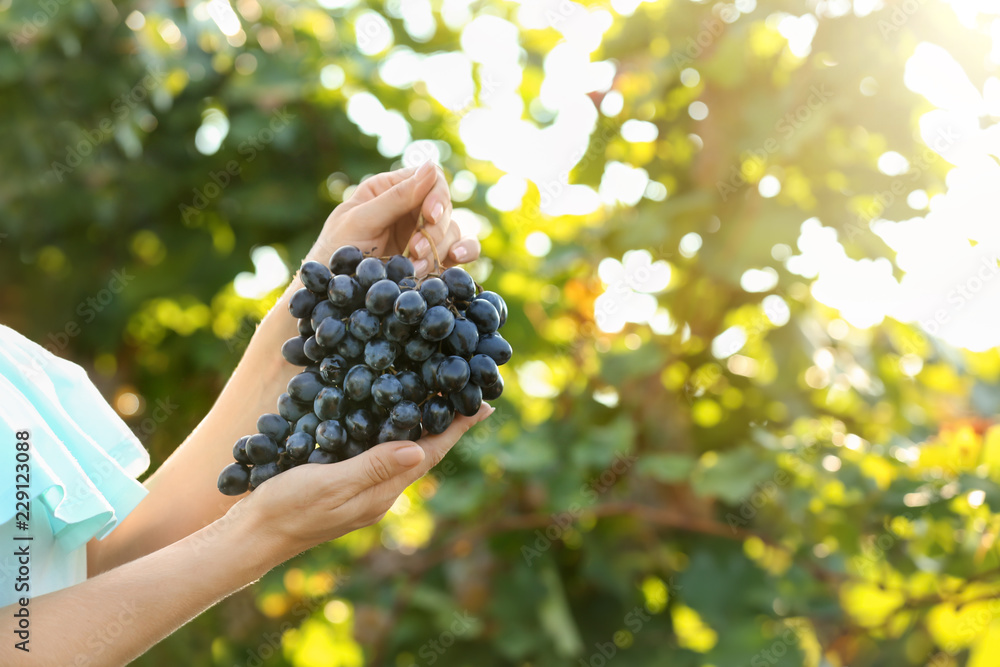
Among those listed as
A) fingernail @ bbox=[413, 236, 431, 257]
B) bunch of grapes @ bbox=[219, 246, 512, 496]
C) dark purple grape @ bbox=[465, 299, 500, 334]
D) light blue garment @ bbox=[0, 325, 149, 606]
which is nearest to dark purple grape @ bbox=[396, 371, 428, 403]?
bunch of grapes @ bbox=[219, 246, 512, 496]

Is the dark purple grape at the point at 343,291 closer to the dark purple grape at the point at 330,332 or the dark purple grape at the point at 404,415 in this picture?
the dark purple grape at the point at 330,332

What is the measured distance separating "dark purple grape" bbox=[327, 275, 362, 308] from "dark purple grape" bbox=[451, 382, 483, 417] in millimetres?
166

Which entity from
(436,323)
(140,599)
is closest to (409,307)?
(436,323)

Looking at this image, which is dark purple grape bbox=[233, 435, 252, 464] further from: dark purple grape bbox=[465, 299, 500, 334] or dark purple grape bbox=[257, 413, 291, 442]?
dark purple grape bbox=[465, 299, 500, 334]

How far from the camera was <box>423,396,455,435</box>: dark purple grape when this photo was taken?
0.87 metres

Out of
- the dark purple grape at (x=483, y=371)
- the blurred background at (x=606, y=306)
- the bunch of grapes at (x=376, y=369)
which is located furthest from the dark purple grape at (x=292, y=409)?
the blurred background at (x=606, y=306)

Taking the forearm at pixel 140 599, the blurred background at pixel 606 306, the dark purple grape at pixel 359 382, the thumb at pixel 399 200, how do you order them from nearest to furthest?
the forearm at pixel 140 599, the dark purple grape at pixel 359 382, the thumb at pixel 399 200, the blurred background at pixel 606 306

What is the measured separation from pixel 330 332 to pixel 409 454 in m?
0.17

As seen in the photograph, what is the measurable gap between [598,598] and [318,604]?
0.83 metres

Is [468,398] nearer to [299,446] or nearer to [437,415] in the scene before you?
[437,415]

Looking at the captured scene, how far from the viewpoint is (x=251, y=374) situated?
1041 millimetres

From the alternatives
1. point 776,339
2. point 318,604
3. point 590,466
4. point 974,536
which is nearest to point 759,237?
point 776,339

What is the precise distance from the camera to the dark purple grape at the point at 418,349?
875 millimetres

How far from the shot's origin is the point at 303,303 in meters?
0.94
